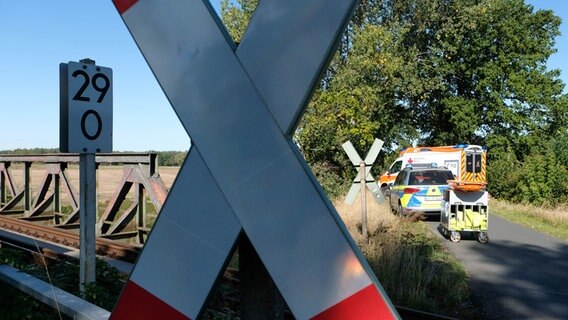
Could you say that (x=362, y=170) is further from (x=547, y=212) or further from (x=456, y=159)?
(x=456, y=159)

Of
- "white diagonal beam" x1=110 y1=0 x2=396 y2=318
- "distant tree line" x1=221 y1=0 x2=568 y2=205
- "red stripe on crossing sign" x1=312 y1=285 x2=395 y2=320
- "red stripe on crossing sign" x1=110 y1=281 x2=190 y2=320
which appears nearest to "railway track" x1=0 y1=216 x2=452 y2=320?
"red stripe on crossing sign" x1=110 y1=281 x2=190 y2=320

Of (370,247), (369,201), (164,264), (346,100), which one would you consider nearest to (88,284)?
(164,264)

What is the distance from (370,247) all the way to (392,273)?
148cm

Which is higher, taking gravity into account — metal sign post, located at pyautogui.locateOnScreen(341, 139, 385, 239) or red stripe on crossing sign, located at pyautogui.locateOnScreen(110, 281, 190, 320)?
metal sign post, located at pyautogui.locateOnScreen(341, 139, 385, 239)

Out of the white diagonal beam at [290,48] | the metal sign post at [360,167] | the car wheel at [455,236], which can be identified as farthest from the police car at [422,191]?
the white diagonal beam at [290,48]

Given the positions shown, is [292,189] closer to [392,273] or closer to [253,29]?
[253,29]

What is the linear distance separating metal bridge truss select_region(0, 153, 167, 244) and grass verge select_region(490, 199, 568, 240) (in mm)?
10943

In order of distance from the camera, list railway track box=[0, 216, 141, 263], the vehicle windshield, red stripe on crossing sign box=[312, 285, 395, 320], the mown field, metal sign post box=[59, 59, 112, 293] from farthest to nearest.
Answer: the vehicle windshield, railway track box=[0, 216, 141, 263], the mown field, metal sign post box=[59, 59, 112, 293], red stripe on crossing sign box=[312, 285, 395, 320]

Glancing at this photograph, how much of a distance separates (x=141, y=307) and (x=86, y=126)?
343cm

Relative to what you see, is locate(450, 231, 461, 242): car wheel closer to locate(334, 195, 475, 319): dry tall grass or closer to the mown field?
the mown field

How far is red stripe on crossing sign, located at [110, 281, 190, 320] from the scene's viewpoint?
1322 millimetres

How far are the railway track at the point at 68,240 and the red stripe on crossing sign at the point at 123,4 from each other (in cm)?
776

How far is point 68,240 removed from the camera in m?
11.0

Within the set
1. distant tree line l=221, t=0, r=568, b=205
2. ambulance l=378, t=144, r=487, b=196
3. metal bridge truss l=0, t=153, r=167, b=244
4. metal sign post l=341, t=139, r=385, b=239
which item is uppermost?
distant tree line l=221, t=0, r=568, b=205
